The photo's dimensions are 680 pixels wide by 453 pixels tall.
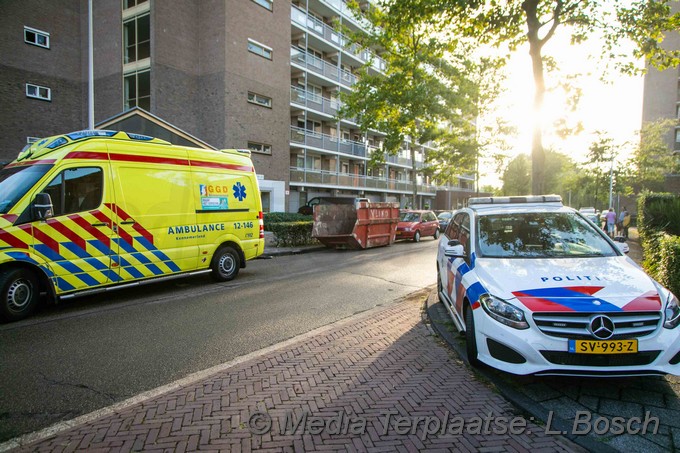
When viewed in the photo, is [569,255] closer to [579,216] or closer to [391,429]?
[579,216]

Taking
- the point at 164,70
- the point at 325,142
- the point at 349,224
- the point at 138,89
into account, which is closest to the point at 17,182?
the point at 349,224

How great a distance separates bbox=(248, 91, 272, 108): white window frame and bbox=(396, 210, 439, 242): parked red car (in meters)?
11.5

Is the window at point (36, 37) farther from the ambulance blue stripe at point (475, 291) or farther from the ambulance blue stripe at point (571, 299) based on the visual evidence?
the ambulance blue stripe at point (571, 299)

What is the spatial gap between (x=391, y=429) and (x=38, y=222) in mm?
5566

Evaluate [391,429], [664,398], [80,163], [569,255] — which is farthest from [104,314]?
[664,398]

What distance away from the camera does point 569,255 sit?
405 centimetres

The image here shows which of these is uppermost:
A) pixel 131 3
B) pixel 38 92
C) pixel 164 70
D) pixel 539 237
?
pixel 131 3

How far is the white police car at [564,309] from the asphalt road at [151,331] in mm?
2386

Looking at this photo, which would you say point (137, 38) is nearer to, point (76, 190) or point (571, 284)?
point (76, 190)

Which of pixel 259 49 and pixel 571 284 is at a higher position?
pixel 259 49

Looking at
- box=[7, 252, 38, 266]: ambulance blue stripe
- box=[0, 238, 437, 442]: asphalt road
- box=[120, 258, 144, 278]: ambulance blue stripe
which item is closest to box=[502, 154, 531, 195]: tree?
box=[0, 238, 437, 442]: asphalt road

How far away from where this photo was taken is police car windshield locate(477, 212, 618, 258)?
4148 millimetres

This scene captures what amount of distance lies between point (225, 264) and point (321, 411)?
580 centimetres

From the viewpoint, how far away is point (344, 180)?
113 feet
